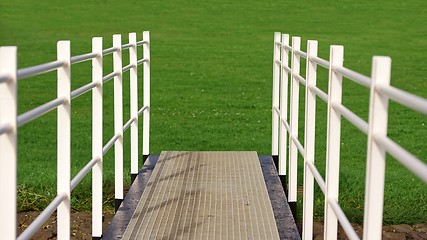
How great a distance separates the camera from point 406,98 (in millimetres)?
2869

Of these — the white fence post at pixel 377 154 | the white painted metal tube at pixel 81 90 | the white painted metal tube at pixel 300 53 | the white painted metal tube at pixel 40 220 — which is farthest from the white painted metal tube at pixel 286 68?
the white fence post at pixel 377 154

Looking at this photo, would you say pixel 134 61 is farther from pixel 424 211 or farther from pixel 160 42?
pixel 160 42

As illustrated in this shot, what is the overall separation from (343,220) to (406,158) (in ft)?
4.51

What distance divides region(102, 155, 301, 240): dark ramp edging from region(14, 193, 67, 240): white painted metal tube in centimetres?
151

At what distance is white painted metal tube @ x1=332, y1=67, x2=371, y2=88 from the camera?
3606 mm

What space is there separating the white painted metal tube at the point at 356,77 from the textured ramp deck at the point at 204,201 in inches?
75.6

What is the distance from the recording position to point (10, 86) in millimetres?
3570

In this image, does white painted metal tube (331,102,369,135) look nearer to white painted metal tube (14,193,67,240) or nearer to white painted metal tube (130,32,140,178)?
white painted metal tube (14,193,67,240)

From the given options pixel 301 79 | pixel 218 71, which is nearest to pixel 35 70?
pixel 301 79

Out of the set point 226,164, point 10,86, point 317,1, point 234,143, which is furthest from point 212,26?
point 10,86

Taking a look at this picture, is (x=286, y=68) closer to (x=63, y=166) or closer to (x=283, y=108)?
(x=283, y=108)

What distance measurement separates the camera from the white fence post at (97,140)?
6.23m

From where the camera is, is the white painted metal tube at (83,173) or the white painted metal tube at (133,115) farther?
the white painted metal tube at (133,115)

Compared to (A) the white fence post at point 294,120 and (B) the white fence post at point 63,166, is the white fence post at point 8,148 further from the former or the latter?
(A) the white fence post at point 294,120
